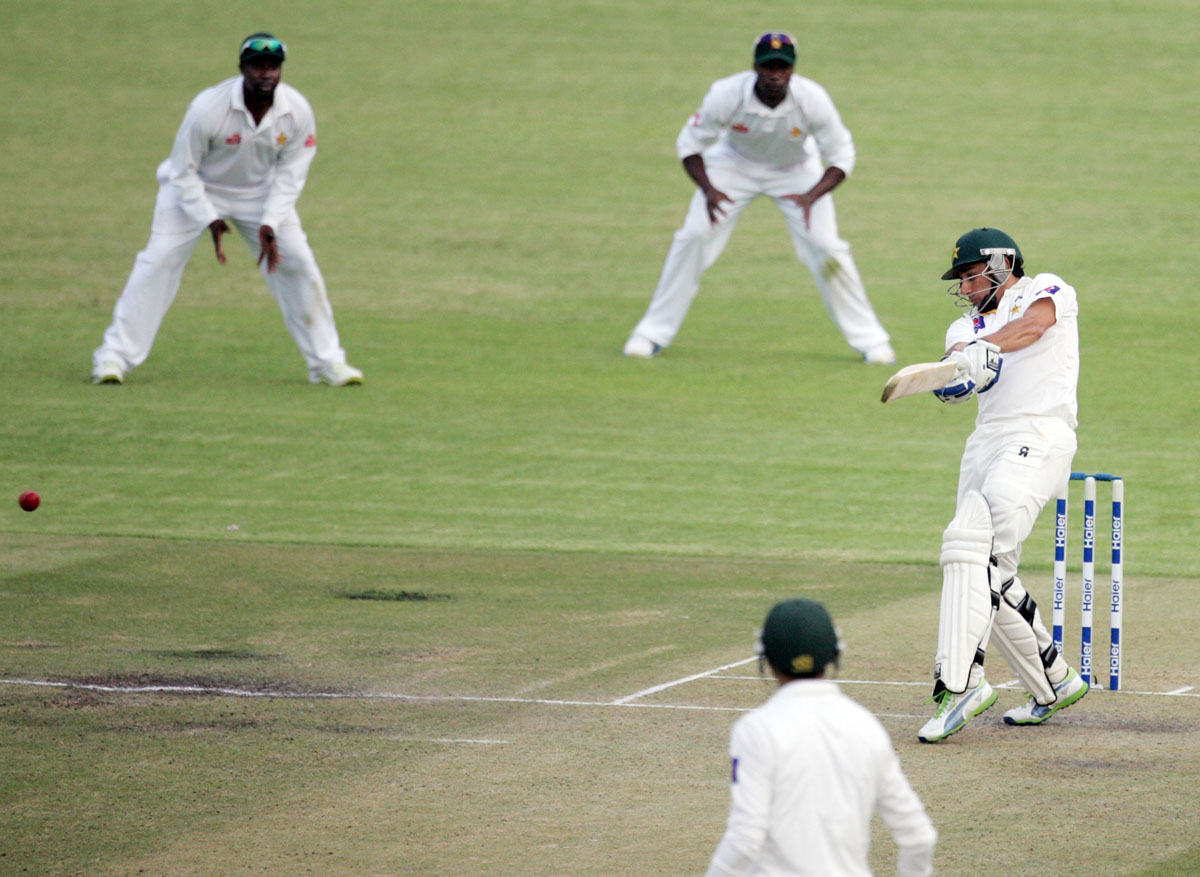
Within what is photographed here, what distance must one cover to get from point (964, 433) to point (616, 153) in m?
11.9

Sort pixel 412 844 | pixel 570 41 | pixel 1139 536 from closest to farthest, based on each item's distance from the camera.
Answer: pixel 412 844
pixel 1139 536
pixel 570 41

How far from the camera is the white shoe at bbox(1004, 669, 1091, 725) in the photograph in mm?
7922

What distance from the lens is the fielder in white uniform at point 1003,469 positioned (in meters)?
7.54

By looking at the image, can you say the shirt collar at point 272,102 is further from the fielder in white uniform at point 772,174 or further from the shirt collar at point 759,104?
the shirt collar at point 759,104

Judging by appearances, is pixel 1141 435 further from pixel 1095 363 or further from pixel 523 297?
pixel 523 297

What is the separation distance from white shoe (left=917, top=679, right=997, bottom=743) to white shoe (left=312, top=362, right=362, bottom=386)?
8.88 m

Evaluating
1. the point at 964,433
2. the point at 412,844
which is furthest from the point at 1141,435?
the point at 412,844

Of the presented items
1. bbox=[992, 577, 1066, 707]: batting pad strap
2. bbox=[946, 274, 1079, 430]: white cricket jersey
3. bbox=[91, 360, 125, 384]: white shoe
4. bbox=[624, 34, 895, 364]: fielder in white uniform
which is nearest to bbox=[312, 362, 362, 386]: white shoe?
bbox=[91, 360, 125, 384]: white shoe

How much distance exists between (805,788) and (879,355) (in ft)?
41.8

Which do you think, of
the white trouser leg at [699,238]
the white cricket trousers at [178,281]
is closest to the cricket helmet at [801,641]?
the white cricket trousers at [178,281]

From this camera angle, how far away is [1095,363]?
55.3 ft

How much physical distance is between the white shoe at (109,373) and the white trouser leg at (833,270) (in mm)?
5557

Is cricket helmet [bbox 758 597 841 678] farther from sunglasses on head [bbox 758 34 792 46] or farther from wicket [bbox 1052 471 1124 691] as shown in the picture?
sunglasses on head [bbox 758 34 792 46]

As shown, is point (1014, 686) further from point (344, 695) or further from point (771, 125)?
point (771, 125)
